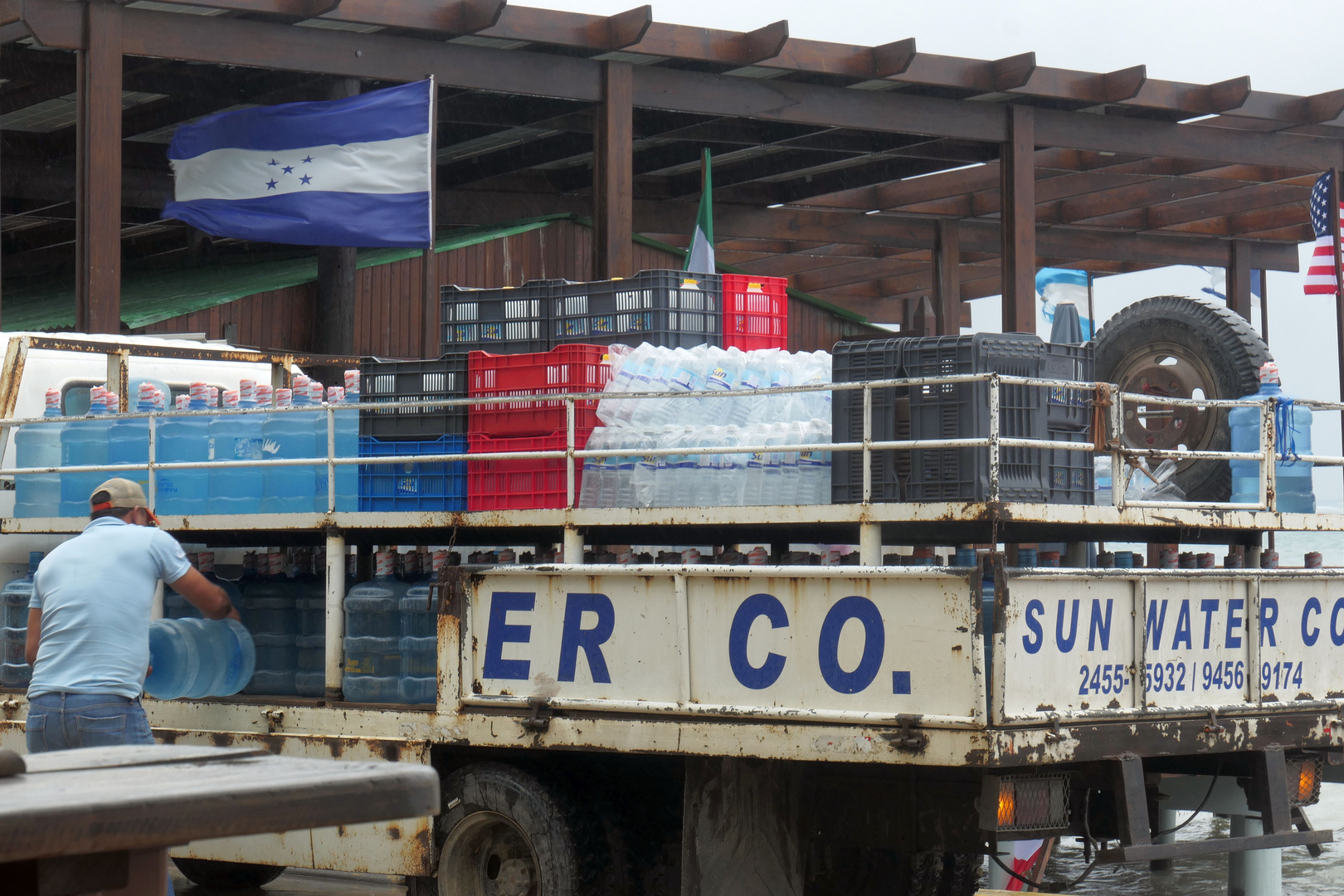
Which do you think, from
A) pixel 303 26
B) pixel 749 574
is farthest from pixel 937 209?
pixel 749 574

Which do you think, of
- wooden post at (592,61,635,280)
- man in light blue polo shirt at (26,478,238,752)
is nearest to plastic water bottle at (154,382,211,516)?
man in light blue polo shirt at (26,478,238,752)

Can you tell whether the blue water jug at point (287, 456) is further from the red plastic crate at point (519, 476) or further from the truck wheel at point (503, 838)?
the truck wheel at point (503, 838)

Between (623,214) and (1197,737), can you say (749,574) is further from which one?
(623,214)

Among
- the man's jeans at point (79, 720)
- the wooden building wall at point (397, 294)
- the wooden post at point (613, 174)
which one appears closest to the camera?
the man's jeans at point (79, 720)

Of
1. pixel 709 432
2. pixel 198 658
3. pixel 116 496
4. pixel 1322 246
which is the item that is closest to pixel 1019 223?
pixel 1322 246

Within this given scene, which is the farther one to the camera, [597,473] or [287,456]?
[287,456]

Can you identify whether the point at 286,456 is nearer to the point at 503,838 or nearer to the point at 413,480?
the point at 413,480

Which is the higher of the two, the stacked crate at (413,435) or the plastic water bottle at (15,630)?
the stacked crate at (413,435)

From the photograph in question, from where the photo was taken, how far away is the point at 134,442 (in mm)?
9469

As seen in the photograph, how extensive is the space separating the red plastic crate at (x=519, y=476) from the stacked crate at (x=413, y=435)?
0.43 ft

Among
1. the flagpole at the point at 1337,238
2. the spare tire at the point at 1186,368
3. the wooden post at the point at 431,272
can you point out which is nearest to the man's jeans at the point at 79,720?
the wooden post at the point at 431,272

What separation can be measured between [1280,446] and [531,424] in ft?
12.4

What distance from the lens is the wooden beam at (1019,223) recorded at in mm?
17812

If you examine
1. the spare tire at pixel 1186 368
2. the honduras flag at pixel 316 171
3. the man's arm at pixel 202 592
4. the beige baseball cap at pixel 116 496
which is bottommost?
the man's arm at pixel 202 592
